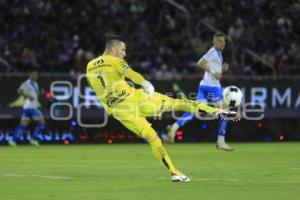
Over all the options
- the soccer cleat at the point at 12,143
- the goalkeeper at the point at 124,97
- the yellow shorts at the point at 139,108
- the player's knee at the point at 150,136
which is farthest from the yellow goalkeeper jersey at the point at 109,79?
the soccer cleat at the point at 12,143

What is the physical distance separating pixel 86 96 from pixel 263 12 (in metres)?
9.48

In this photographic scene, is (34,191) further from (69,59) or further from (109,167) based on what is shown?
(69,59)

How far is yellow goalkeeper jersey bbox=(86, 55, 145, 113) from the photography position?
1352 cm

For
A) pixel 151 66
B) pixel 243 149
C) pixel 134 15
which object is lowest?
pixel 243 149

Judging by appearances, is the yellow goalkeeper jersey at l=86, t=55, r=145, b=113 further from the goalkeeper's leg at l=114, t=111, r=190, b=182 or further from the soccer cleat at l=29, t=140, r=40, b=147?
the soccer cleat at l=29, t=140, r=40, b=147

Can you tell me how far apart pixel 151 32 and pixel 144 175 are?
18507mm

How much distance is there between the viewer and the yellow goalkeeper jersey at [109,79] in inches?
532

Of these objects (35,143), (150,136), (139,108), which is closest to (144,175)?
(139,108)

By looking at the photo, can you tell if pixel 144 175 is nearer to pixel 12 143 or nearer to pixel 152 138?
pixel 152 138

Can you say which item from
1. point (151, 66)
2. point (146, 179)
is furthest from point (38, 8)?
point (146, 179)

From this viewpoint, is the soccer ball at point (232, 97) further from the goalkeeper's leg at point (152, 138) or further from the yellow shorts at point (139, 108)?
the goalkeeper's leg at point (152, 138)

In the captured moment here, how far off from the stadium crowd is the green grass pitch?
28.8ft

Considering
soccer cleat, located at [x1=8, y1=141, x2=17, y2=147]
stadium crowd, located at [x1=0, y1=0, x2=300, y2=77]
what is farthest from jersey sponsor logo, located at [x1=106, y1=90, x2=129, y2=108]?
stadium crowd, located at [x1=0, y1=0, x2=300, y2=77]

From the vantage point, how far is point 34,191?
1165 cm
